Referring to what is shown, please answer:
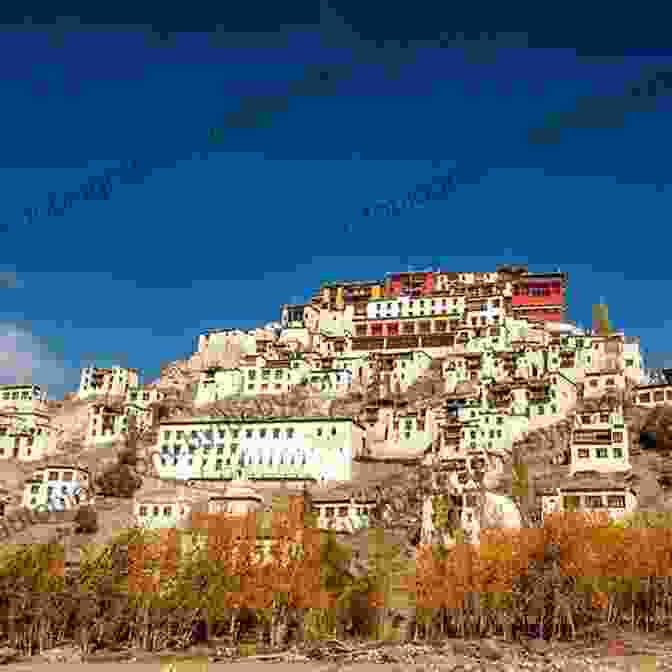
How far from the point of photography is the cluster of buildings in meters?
74.3

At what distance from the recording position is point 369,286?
121 meters

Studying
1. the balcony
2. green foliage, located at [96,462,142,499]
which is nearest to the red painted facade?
the balcony

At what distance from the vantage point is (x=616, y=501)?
64.5m

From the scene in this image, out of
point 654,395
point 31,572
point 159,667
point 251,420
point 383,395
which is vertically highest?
point 383,395

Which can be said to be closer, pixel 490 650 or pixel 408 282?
pixel 490 650

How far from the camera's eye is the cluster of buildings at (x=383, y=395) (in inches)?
2926

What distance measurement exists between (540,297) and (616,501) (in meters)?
52.9

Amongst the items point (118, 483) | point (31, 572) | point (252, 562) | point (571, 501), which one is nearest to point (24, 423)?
point (118, 483)

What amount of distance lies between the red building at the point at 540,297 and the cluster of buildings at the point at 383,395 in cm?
18

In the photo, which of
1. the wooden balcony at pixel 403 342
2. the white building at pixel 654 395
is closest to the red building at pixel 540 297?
the wooden balcony at pixel 403 342

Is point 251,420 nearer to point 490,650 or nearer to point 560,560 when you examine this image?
point 560,560

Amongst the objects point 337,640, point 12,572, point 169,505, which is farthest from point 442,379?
point 12,572

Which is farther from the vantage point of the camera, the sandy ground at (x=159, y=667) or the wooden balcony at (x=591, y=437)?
the wooden balcony at (x=591, y=437)

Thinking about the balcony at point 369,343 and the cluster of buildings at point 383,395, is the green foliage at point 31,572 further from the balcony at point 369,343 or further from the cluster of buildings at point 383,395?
the balcony at point 369,343
